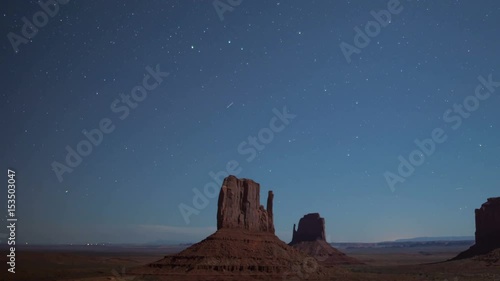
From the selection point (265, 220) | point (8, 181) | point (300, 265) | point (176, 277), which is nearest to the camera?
point (8, 181)

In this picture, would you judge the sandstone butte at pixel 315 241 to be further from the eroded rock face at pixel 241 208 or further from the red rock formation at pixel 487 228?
the eroded rock face at pixel 241 208

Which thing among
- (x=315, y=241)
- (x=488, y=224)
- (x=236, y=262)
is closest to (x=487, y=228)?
(x=488, y=224)

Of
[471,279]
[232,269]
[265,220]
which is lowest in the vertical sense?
[471,279]

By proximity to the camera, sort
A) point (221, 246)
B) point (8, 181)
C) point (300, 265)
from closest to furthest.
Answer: point (8, 181), point (221, 246), point (300, 265)

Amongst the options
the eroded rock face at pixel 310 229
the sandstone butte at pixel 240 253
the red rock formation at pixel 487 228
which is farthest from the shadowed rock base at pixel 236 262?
the eroded rock face at pixel 310 229

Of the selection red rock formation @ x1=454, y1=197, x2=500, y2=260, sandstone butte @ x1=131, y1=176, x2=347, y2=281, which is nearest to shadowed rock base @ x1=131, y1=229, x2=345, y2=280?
sandstone butte @ x1=131, y1=176, x2=347, y2=281

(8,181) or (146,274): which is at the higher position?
(8,181)

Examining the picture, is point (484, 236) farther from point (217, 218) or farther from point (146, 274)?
point (146, 274)

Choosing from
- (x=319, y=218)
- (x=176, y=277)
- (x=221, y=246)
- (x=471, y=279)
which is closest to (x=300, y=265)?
(x=221, y=246)
